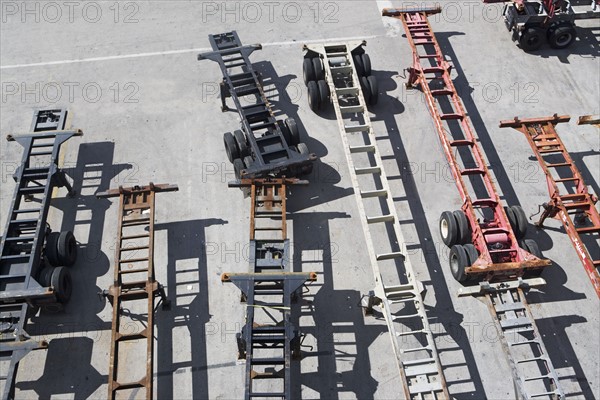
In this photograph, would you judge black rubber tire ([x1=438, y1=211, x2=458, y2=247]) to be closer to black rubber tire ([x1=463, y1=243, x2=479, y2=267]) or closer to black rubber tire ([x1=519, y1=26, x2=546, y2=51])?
black rubber tire ([x1=463, y1=243, x2=479, y2=267])

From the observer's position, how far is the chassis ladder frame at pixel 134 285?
34.8 feet

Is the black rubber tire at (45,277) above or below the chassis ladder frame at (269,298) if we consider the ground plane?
above

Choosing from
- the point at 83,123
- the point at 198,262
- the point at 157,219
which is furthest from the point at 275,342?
the point at 83,123

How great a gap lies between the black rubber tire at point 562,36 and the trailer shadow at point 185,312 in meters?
12.8

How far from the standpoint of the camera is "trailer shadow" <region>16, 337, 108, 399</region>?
11703mm

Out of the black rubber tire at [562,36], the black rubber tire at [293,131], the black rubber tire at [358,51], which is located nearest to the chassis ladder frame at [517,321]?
the black rubber tire at [293,131]

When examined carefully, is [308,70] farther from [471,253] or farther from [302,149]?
[471,253]

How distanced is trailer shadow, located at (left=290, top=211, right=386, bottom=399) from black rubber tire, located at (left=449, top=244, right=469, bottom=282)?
6.76ft

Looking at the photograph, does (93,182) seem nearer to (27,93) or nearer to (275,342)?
(27,93)

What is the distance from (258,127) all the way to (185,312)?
5.28 metres

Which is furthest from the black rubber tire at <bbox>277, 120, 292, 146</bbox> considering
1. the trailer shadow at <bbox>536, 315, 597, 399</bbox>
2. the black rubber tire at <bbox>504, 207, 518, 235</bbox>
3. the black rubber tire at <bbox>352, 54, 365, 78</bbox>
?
the trailer shadow at <bbox>536, 315, 597, 399</bbox>

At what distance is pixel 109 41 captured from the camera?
1900 centimetres

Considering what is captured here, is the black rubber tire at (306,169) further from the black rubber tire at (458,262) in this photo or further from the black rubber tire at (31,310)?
the black rubber tire at (31,310)

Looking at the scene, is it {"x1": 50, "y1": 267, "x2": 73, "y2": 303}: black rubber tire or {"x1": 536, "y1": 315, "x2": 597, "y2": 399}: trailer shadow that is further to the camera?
{"x1": 50, "y1": 267, "x2": 73, "y2": 303}: black rubber tire
